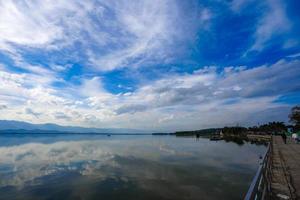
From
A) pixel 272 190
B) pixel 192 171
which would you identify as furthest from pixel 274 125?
pixel 272 190

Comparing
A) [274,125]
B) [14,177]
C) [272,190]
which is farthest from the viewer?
[274,125]

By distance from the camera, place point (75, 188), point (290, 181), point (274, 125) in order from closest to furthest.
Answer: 1. point (290, 181)
2. point (75, 188)
3. point (274, 125)

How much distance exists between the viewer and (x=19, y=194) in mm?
11539

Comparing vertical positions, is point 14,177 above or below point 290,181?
below

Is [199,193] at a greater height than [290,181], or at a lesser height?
lesser

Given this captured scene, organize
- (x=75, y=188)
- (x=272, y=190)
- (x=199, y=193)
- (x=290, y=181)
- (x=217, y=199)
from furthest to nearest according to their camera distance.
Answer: (x=75, y=188)
(x=199, y=193)
(x=217, y=199)
(x=290, y=181)
(x=272, y=190)

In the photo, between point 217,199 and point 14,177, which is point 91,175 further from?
point 217,199

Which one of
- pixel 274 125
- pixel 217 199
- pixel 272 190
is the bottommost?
pixel 217 199

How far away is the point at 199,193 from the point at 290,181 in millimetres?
4905

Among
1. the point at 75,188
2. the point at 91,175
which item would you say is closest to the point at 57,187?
the point at 75,188

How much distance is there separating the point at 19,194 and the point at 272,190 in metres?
13.7

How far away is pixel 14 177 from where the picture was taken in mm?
15188

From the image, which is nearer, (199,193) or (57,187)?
(199,193)

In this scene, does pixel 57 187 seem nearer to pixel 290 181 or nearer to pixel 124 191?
pixel 124 191
